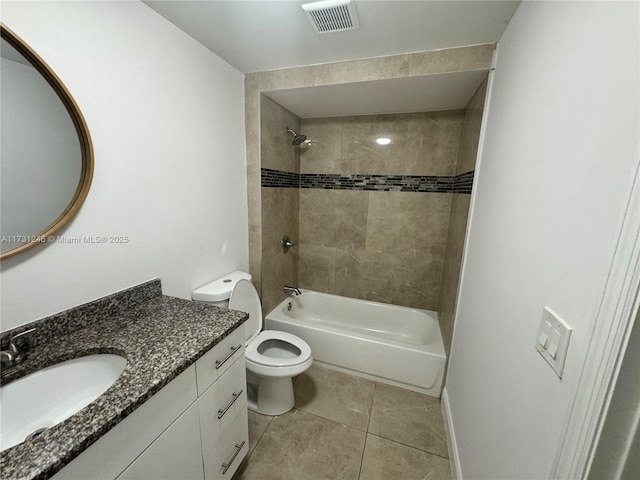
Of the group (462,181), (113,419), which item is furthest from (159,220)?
(462,181)

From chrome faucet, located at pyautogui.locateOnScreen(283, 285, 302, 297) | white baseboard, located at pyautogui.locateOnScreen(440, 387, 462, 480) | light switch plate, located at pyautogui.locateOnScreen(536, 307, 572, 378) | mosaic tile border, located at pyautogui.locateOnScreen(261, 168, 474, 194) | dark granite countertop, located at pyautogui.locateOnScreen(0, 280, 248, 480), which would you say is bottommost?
white baseboard, located at pyautogui.locateOnScreen(440, 387, 462, 480)

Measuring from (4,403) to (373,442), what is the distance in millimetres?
1642

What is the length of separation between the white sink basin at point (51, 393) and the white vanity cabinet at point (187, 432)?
25 centimetres

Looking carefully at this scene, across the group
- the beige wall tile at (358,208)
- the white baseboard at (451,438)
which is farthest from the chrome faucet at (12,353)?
the white baseboard at (451,438)

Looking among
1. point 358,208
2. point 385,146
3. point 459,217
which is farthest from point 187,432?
point 385,146

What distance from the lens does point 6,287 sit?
2.72 ft

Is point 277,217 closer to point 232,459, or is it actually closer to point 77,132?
point 77,132

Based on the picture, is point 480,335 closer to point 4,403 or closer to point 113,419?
point 113,419

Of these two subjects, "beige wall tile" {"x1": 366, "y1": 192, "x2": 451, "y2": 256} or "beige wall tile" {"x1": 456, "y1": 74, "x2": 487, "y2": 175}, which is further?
"beige wall tile" {"x1": 366, "y1": 192, "x2": 451, "y2": 256}

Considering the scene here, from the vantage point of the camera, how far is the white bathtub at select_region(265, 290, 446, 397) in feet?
6.15

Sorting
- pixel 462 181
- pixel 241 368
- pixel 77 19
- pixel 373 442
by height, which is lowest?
pixel 373 442

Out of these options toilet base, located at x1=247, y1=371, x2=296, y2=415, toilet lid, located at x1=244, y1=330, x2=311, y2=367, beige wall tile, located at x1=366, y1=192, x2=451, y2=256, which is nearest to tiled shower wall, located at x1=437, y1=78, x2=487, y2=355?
beige wall tile, located at x1=366, y1=192, x2=451, y2=256

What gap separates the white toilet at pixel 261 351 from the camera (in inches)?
61.4

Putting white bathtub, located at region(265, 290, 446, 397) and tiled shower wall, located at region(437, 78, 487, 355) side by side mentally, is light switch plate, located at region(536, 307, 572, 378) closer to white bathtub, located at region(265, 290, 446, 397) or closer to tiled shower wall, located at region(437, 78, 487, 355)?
tiled shower wall, located at region(437, 78, 487, 355)
